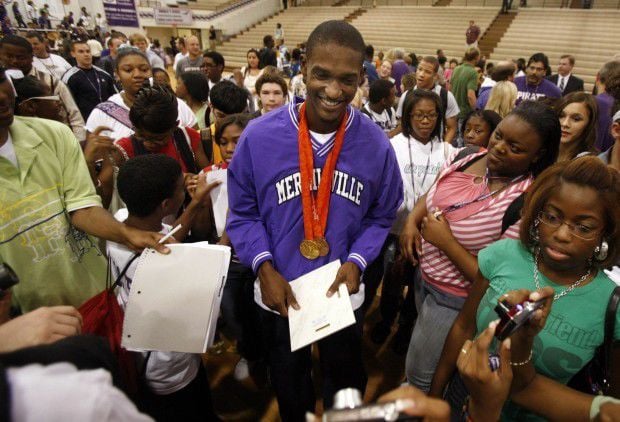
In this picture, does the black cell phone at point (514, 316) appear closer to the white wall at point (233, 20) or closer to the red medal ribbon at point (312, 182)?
the red medal ribbon at point (312, 182)

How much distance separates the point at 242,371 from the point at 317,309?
1.37 metres

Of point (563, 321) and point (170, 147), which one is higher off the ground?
point (170, 147)

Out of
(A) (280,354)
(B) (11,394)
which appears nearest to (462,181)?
(A) (280,354)

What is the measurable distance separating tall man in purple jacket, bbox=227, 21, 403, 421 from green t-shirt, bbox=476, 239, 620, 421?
56 centimetres

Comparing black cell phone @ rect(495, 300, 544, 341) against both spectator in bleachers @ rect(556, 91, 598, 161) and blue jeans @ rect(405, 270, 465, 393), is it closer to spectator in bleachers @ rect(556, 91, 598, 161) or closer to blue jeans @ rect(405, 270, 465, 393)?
blue jeans @ rect(405, 270, 465, 393)

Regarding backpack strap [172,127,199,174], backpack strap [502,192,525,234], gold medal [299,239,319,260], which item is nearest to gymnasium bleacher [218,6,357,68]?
backpack strap [172,127,199,174]

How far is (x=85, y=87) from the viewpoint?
14.2 ft

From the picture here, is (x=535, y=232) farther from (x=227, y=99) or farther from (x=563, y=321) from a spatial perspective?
(x=227, y=99)

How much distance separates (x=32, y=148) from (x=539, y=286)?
2.07m

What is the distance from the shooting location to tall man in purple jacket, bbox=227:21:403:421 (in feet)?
4.98

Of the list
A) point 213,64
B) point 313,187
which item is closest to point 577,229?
point 313,187

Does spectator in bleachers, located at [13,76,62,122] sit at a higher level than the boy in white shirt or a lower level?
higher

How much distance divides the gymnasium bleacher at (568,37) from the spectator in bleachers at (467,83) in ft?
29.3

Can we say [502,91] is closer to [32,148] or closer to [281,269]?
[281,269]
